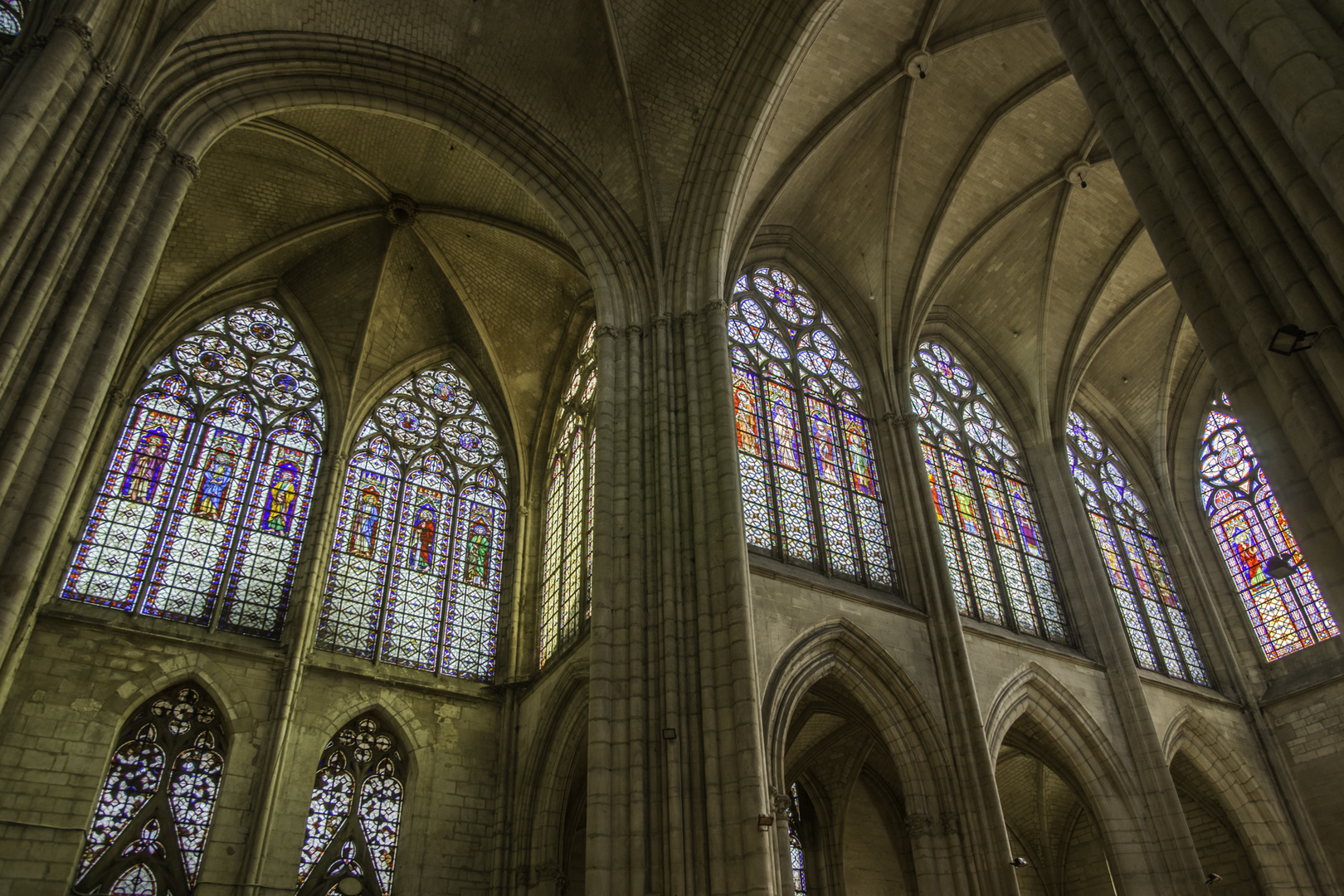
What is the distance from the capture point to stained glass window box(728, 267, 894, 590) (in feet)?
44.1

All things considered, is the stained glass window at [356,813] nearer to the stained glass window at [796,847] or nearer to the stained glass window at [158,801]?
the stained glass window at [158,801]

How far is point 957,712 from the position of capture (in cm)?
1222

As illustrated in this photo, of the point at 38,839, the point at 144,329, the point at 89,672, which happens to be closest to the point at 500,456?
the point at 144,329

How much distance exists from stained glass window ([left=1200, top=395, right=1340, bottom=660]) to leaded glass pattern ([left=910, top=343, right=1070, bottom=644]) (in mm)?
3800

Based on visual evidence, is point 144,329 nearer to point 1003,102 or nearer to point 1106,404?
point 1003,102

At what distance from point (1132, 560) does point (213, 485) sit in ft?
52.3

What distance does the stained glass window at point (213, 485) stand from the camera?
Answer: 13.4 m

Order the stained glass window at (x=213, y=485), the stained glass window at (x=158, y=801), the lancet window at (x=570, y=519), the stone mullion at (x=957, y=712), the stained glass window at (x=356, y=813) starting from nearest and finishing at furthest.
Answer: the stone mullion at (x=957, y=712)
the stained glass window at (x=158, y=801)
the stained glass window at (x=356, y=813)
the stained glass window at (x=213, y=485)
the lancet window at (x=570, y=519)

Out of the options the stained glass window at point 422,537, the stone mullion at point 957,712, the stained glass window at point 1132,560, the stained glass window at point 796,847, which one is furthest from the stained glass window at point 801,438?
the stained glass window at point 422,537

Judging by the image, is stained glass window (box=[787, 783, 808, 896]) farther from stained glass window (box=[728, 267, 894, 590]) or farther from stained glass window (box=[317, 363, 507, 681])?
stained glass window (box=[317, 363, 507, 681])

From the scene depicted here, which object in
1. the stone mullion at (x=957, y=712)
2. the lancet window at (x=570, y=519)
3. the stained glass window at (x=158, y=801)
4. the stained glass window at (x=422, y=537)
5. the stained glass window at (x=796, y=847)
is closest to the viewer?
the stone mullion at (x=957, y=712)

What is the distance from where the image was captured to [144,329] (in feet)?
49.9

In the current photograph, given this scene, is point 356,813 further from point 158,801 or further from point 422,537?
point 422,537

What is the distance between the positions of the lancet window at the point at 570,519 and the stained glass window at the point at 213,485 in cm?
394
